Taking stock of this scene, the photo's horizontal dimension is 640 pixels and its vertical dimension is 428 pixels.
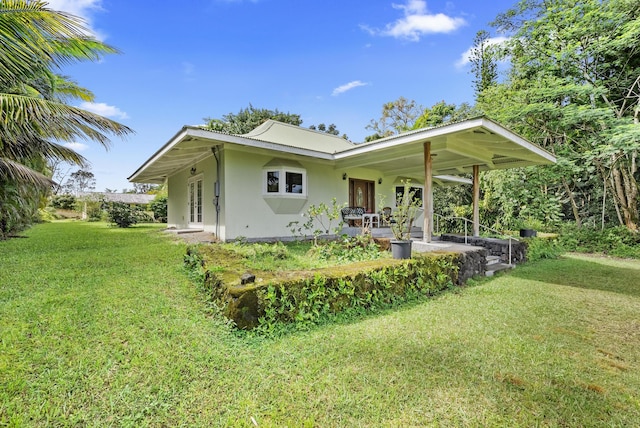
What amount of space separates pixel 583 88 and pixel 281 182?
10949mm

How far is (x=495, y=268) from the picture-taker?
7.09 meters

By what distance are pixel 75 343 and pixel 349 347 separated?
8.77 feet

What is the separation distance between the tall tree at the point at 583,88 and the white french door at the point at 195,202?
12818 mm

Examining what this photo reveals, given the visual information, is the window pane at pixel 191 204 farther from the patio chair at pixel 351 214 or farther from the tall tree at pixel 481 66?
the tall tree at pixel 481 66

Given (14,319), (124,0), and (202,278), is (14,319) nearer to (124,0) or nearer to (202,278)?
(202,278)

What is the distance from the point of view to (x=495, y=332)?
3416 millimetres

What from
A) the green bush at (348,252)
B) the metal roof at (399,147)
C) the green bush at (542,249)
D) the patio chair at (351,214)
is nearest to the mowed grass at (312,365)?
the green bush at (348,252)

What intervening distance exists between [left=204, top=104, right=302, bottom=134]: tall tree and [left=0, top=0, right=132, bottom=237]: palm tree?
1565cm

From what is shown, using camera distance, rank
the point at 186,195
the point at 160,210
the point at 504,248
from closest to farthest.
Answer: the point at 504,248
the point at 186,195
the point at 160,210

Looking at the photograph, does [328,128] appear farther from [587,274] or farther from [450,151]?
[587,274]

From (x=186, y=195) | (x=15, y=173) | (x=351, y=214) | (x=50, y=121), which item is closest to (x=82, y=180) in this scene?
(x=186, y=195)

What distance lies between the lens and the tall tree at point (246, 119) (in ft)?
89.5

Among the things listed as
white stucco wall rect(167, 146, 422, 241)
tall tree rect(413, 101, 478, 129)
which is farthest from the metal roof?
tall tree rect(413, 101, 478, 129)

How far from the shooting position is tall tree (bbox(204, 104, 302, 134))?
27.3 m
